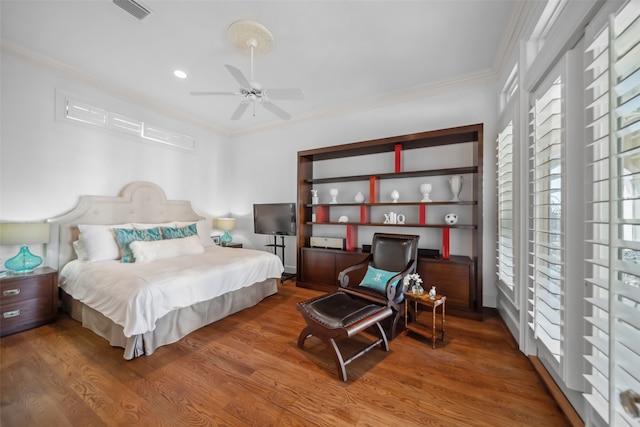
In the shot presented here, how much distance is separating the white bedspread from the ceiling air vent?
2387mm

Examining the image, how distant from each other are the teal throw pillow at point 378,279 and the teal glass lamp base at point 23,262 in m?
3.71

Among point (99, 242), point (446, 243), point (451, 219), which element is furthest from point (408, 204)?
point (99, 242)

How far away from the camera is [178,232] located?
366 centimetres

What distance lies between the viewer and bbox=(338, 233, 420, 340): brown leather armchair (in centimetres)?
246

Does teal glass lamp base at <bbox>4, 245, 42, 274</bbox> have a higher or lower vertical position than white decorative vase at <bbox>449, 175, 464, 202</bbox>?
lower

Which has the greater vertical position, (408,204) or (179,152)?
(179,152)

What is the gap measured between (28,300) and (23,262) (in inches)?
16.7

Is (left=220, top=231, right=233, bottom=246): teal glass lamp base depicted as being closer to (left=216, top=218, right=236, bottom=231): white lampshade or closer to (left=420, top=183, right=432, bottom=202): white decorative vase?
(left=216, top=218, right=236, bottom=231): white lampshade

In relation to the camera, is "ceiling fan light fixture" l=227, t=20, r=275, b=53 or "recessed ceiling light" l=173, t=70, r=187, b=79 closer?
"ceiling fan light fixture" l=227, t=20, r=275, b=53

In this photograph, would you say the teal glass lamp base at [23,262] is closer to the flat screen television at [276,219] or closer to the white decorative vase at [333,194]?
the flat screen television at [276,219]

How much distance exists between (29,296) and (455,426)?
13.3 ft

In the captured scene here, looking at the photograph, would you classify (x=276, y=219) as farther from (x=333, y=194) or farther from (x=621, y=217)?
(x=621, y=217)

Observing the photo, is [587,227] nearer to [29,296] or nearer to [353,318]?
[353,318]

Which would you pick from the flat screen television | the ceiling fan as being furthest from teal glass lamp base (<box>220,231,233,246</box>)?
the ceiling fan
